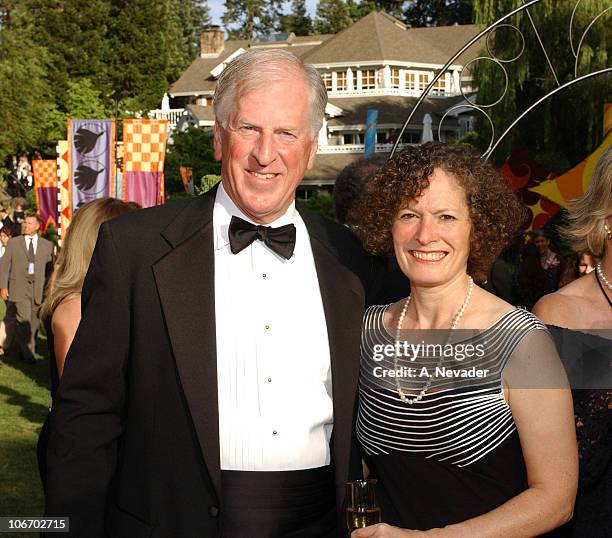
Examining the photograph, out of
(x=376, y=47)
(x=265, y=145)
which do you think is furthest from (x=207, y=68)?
(x=265, y=145)

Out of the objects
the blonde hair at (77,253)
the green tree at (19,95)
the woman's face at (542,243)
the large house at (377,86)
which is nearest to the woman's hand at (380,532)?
the blonde hair at (77,253)

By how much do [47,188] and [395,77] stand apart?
3509 centimetres

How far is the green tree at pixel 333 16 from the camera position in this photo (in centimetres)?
7769

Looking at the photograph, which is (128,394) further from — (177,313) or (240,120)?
(240,120)

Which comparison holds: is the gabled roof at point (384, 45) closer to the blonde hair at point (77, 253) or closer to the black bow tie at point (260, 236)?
the blonde hair at point (77, 253)

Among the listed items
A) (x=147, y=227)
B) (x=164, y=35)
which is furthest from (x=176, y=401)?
(x=164, y=35)

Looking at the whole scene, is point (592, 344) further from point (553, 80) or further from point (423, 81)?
point (423, 81)

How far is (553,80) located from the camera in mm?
22703

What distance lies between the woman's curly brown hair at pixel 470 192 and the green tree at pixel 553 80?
2034 centimetres

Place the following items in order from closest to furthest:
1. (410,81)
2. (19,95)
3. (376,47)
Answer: (19,95) → (376,47) → (410,81)

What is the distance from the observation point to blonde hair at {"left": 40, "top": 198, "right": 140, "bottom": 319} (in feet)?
17.4

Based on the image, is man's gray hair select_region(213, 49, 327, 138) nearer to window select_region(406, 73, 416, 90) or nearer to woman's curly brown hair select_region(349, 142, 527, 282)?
woman's curly brown hair select_region(349, 142, 527, 282)

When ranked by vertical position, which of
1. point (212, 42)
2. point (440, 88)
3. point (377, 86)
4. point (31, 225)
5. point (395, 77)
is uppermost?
point (212, 42)

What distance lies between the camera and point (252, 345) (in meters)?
3.03
